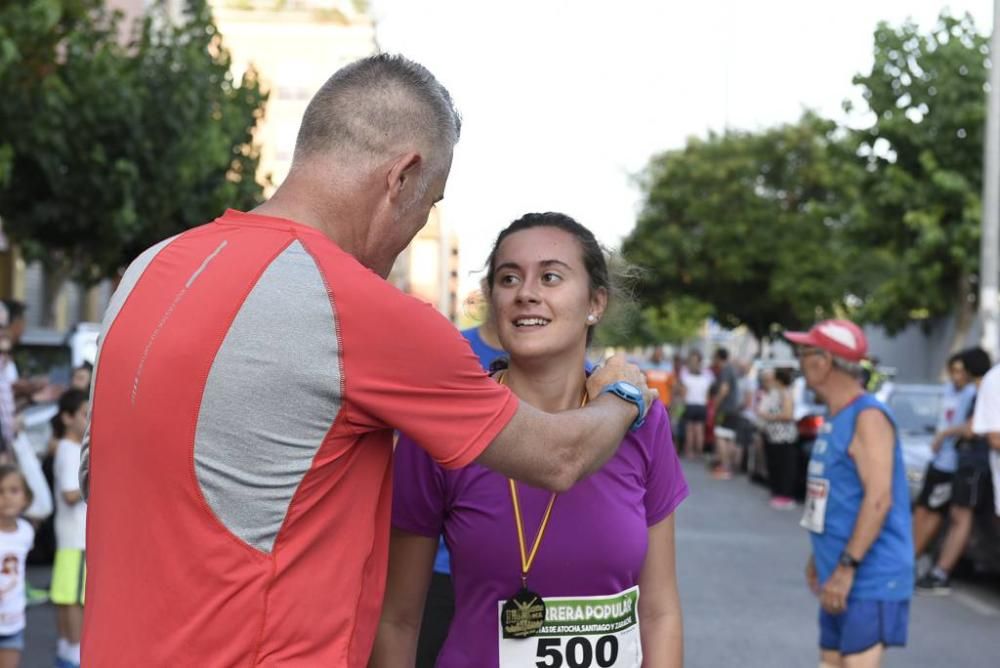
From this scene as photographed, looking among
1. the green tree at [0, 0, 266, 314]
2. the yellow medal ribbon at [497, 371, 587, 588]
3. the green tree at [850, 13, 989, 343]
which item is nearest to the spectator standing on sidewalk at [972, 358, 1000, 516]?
the yellow medal ribbon at [497, 371, 587, 588]

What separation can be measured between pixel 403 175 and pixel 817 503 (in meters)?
3.71

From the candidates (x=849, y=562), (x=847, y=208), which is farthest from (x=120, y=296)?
(x=847, y=208)

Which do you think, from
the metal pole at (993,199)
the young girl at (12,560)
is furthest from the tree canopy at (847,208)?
the young girl at (12,560)

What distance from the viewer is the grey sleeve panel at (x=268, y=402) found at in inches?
90.7

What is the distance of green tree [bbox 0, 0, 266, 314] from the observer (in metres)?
22.3

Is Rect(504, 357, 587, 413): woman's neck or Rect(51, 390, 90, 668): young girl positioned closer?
Rect(504, 357, 587, 413): woman's neck

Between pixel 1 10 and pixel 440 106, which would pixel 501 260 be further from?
pixel 1 10

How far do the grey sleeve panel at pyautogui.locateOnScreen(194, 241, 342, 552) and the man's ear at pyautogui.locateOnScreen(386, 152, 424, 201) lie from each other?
0.28 m

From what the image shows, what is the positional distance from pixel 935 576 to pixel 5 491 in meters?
7.30

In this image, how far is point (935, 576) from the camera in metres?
11.5

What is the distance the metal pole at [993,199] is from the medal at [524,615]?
1648cm

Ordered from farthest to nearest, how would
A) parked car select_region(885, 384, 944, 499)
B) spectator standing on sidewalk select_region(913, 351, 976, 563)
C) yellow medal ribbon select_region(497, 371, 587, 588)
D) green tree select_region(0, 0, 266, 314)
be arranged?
green tree select_region(0, 0, 266, 314) → parked car select_region(885, 384, 944, 499) → spectator standing on sidewalk select_region(913, 351, 976, 563) → yellow medal ribbon select_region(497, 371, 587, 588)

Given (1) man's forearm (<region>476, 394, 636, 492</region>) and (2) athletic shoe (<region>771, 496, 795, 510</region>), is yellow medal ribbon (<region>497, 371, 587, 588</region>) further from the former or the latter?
(2) athletic shoe (<region>771, 496, 795, 510</region>)

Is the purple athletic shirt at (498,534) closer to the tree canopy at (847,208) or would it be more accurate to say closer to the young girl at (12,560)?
the young girl at (12,560)
